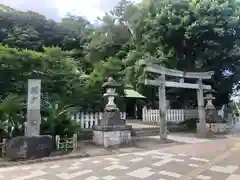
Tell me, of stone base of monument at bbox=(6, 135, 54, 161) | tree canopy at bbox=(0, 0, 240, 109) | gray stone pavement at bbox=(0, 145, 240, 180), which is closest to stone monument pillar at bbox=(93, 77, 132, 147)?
gray stone pavement at bbox=(0, 145, 240, 180)

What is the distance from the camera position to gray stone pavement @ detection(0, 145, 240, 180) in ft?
16.2

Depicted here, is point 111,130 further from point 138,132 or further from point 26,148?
point 138,132

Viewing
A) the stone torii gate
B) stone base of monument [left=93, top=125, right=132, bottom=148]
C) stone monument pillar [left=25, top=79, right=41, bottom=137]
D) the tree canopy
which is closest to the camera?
stone monument pillar [left=25, top=79, right=41, bottom=137]

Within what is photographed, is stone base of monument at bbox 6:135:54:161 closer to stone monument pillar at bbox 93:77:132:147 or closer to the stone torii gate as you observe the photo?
stone monument pillar at bbox 93:77:132:147

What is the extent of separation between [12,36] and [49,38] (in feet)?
15.2

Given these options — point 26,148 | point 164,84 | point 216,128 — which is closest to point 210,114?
point 216,128

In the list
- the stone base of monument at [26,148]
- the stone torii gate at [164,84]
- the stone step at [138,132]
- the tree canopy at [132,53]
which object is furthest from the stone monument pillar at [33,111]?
the stone torii gate at [164,84]

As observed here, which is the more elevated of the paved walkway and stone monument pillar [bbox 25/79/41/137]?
stone monument pillar [bbox 25/79/41/137]

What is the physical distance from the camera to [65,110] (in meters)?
8.53

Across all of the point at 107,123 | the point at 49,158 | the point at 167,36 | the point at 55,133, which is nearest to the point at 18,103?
the point at 55,133

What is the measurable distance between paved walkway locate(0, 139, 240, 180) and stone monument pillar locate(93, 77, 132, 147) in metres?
1.32

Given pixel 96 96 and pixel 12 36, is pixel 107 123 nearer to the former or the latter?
pixel 96 96

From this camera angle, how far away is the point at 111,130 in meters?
8.54

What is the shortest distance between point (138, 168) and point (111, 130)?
120 inches
